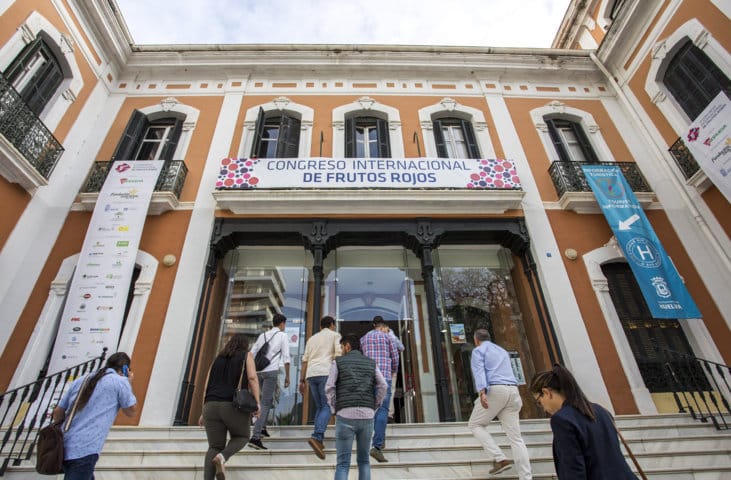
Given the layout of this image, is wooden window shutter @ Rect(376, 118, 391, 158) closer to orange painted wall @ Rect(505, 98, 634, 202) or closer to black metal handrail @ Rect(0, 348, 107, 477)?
orange painted wall @ Rect(505, 98, 634, 202)

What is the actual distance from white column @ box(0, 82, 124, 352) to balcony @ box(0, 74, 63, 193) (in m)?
0.33

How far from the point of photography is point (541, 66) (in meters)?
10.5

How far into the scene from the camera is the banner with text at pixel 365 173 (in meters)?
7.98

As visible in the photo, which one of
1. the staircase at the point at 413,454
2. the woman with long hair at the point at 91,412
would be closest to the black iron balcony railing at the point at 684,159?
the staircase at the point at 413,454

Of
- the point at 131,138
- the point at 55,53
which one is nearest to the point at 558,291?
the point at 131,138

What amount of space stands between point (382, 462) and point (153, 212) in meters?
6.59

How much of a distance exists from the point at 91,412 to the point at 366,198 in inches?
226

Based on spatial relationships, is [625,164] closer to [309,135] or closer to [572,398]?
[309,135]

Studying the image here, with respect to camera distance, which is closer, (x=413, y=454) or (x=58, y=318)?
(x=413, y=454)

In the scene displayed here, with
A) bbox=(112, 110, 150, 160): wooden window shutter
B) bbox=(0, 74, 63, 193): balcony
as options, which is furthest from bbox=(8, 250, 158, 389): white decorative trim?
bbox=(112, 110, 150, 160): wooden window shutter

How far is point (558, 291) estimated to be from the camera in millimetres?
7207

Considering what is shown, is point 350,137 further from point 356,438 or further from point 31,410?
point 31,410

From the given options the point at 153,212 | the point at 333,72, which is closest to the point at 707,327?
the point at 333,72

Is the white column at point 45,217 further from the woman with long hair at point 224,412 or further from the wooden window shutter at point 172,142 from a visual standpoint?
the woman with long hair at point 224,412
